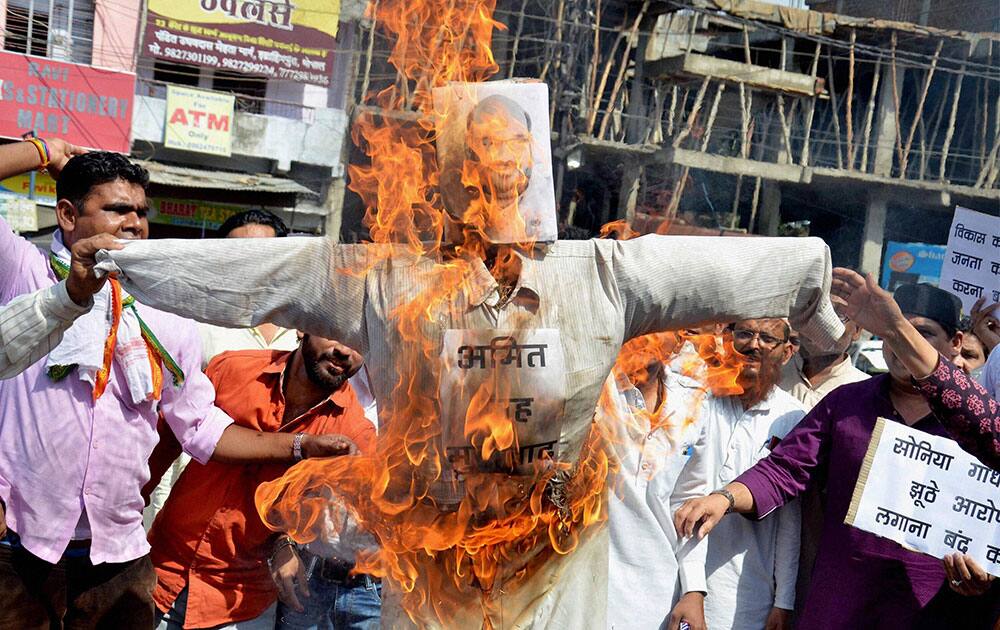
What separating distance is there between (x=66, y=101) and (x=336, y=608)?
17338 mm

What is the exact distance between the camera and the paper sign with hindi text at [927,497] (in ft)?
13.4

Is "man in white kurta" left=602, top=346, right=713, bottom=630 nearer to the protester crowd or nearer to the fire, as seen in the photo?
the protester crowd

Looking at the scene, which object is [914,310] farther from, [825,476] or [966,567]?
[966,567]

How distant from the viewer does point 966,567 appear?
4.07 metres

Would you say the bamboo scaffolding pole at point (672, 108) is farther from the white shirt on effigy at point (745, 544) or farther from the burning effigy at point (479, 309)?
the burning effigy at point (479, 309)

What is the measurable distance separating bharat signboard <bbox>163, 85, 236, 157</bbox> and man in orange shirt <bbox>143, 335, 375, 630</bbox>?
16998 mm

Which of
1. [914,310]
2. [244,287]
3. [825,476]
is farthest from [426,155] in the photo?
[914,310]

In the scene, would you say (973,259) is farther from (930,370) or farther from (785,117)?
(785,117)

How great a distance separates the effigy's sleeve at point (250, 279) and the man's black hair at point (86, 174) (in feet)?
4.03

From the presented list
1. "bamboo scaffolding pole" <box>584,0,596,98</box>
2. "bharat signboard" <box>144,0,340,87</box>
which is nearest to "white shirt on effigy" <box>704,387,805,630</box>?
"bharat signboard" <box>144,0,340,87</box>

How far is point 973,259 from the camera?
706 centimetres

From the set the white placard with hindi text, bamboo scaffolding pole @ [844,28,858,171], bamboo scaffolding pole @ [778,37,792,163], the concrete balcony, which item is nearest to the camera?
the white placard with hindi text

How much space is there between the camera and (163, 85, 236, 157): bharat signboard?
20.4 m

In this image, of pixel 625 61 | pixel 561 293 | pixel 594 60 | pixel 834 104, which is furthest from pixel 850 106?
pixel 561 293
